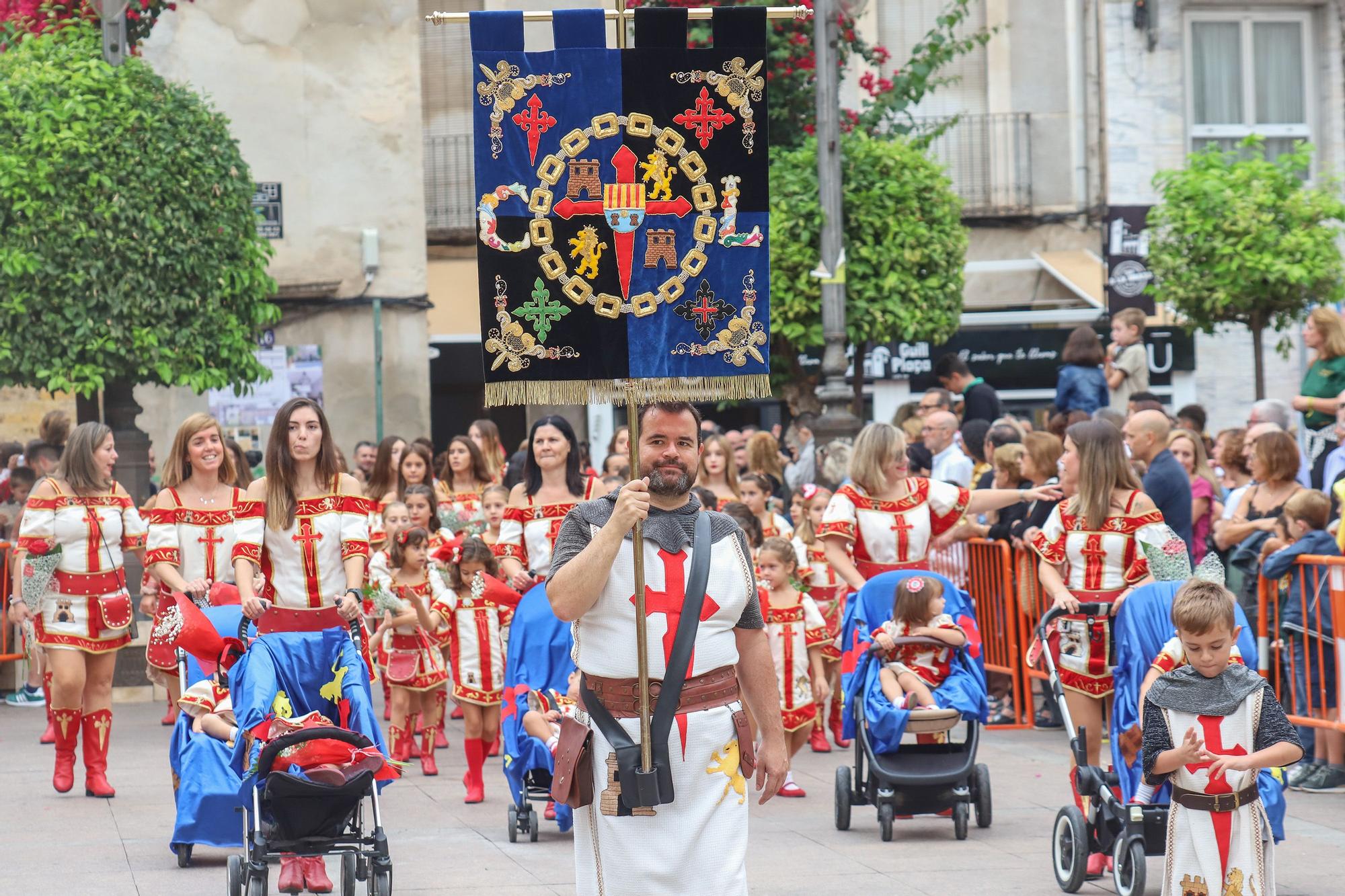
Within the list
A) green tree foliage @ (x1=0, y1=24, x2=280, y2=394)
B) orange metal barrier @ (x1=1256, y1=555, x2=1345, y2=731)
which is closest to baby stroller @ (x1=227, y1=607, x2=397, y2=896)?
orange metal barrier @ (x1=1256, y1=555, x2=1345, y2=731)

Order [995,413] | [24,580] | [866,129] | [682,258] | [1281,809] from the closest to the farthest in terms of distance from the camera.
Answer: [682,258]
[1281,809]
[24,580]
[995,413]
[866,129]

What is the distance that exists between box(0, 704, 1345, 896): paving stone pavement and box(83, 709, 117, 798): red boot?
0.09m

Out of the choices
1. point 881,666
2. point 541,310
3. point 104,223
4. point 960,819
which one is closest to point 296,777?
point 541,310

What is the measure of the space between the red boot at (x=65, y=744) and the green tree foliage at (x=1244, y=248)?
418 inches

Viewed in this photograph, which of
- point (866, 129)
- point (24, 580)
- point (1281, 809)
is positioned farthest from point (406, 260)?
point (1281, 809)

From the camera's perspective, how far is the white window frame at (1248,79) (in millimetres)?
23938

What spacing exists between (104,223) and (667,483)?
969cm

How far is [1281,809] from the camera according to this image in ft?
22.5

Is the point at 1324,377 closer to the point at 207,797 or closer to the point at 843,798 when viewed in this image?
the point at 843,798

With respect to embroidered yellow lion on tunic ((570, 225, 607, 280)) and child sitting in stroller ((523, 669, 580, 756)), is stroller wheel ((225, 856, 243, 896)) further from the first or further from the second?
embroidered yellow lion on tunic ((570, 225, 607, 280))

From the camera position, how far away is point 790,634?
10891 millimetres

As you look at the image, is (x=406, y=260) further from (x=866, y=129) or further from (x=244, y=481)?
(x=244, y=481)

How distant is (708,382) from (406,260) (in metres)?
18.5

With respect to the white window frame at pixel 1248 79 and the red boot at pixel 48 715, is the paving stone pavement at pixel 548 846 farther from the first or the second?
the white window frame at pixel 1248 79
